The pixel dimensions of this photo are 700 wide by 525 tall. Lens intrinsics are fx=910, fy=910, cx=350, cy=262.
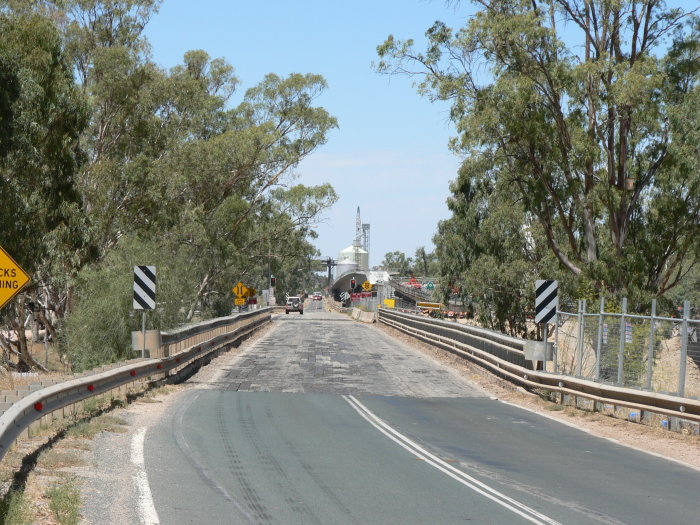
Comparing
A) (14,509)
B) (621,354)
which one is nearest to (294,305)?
(621,354)

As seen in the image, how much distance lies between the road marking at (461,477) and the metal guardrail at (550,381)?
4.11 metres

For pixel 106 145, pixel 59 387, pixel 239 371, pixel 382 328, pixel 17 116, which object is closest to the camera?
pixel 59 387

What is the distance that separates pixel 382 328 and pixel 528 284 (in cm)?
1083

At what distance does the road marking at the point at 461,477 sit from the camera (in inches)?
329

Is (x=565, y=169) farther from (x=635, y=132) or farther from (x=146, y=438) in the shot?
(x=146, y=438)

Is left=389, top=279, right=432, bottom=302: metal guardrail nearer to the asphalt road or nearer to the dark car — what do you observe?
the dark car

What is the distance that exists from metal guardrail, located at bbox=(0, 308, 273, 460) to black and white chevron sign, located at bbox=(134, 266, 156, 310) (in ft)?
2.74

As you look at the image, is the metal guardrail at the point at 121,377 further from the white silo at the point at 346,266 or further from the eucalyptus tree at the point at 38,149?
the white silo at the point at 346,266

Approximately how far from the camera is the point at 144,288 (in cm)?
2009

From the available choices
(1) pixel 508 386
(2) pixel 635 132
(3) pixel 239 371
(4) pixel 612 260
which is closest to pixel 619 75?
(2) pixel 635 132

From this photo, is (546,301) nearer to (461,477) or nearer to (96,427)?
(461,477)

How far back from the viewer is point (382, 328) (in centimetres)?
5484

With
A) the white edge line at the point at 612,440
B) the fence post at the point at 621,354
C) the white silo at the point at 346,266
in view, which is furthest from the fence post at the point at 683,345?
the white silo at the point at 346,266

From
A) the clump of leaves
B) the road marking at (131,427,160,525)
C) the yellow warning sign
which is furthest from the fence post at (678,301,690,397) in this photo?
the yellow warning sign
